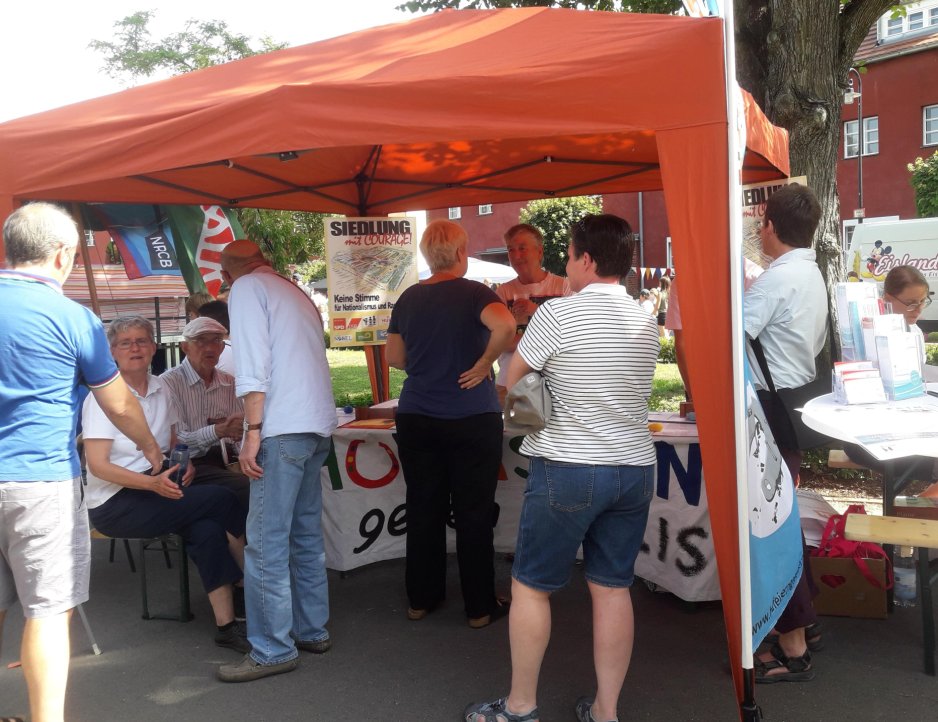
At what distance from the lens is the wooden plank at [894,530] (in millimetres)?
2990

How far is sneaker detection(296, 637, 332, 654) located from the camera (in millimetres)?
3541

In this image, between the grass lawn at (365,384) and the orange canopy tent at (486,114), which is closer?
the orange canopy tent at (486,114)

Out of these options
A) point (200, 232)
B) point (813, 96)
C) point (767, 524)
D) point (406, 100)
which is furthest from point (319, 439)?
point (813, 96)

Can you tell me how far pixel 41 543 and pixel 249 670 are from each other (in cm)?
110

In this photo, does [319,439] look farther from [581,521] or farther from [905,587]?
[905,587]

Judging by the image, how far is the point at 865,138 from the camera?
83.3 feet

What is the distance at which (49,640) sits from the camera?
2.55 metres

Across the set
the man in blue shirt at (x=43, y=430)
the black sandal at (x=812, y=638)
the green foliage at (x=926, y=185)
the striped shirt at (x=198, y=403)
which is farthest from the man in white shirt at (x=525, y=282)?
the green foliage at (x=926, y=185)

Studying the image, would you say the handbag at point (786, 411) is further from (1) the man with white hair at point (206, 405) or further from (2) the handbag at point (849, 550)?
(1) the man with white hair at point (206, 405)

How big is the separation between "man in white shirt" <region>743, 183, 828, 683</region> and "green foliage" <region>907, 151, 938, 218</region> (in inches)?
789

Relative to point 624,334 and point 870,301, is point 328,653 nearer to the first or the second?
point 624,334

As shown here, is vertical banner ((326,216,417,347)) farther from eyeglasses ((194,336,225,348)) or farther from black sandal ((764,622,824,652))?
black sandal ((764,622,824,652))

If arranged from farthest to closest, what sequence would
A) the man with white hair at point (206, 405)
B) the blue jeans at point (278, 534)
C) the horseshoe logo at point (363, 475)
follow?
the horseshoe logo at point (363, 475) → the man with white hair at point (206, 405) → the blue jeans at point (278, 534)

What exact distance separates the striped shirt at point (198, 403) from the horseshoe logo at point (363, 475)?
0.62m
